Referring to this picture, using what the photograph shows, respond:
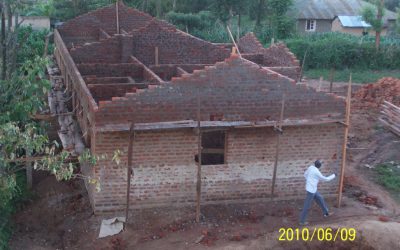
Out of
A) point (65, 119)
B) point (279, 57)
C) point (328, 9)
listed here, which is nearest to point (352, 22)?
point (328, 9)

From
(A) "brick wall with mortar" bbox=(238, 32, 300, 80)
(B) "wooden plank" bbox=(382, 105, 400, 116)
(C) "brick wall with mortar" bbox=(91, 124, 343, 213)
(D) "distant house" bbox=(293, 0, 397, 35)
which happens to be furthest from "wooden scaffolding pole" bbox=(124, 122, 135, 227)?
(D) "distant house" bbox=(293, 0, 397, 35)

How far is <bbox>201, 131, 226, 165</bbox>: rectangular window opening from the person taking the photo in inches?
507

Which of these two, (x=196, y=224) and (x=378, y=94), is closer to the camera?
(x=196, y=224)

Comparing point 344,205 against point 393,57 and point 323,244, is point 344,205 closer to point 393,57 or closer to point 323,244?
point 323,244

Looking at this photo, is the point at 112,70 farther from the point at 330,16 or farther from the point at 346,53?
the point at 330,16

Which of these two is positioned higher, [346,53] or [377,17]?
[377,17]

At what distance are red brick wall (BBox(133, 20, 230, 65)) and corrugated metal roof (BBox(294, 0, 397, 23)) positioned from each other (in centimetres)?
2766

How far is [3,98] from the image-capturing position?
9781 mm

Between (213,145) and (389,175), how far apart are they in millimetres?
5731

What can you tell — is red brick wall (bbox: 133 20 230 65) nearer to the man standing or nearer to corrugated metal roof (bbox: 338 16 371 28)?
the man standing

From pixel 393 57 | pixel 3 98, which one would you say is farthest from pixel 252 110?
pixel 393 57

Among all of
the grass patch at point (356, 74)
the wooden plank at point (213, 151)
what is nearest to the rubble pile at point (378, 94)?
the grass patch at point (356, 74)

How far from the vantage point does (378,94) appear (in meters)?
24.1

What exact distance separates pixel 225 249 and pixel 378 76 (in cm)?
2278
